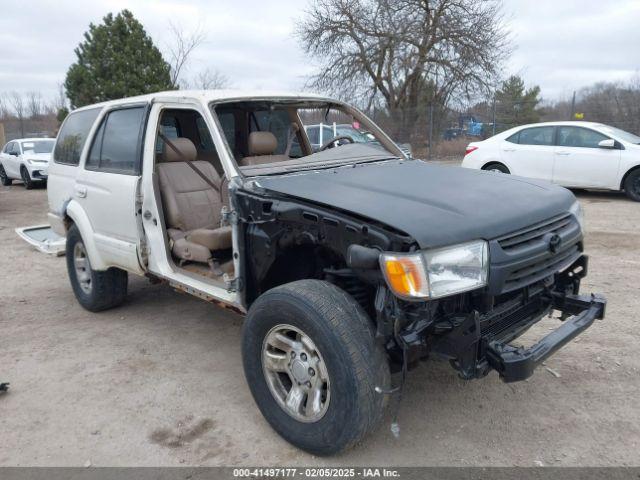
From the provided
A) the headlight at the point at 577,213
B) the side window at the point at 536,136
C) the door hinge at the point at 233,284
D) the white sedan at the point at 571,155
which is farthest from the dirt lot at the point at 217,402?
the side window at the point at 536,136

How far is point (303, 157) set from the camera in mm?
4020

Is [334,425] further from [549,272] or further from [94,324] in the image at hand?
[94,324]

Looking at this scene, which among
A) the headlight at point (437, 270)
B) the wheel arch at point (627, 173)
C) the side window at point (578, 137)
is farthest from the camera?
the side window at point (578, 137)

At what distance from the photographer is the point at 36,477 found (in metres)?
Result: 2.78

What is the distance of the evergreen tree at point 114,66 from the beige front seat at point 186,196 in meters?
14.8

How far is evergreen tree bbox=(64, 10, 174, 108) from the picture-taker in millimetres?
17953

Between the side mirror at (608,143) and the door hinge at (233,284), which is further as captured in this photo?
the side mirror at (608,143)

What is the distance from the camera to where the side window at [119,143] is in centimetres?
423

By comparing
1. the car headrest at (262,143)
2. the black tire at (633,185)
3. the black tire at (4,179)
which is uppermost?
the car headrest at (262,143)

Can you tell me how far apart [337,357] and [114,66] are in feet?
59.1

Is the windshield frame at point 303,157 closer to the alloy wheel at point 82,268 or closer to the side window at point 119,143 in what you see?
the side window at point 119,143

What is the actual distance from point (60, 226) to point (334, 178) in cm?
323

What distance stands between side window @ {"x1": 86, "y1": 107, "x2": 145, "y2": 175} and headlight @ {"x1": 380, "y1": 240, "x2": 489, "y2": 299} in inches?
99.4

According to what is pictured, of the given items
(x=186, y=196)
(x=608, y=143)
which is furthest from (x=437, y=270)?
(x=608, y=143)
